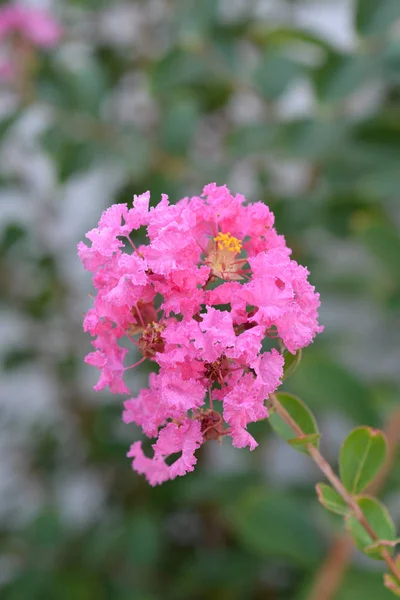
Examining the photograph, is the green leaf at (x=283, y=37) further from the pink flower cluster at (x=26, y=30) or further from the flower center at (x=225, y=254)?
the flower center at (x=225, y=254)

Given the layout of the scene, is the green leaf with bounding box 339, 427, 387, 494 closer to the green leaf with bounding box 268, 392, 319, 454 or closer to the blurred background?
the green leaf with bounding box 268, 392, 319, 454

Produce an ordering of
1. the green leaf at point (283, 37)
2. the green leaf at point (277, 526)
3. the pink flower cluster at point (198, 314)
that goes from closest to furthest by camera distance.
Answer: the pink flower cluster at point (198, 314) < the green leaf at point (277, 526) < the green leaf at point (283, 37)

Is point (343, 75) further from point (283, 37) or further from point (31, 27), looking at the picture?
point (31, 27)

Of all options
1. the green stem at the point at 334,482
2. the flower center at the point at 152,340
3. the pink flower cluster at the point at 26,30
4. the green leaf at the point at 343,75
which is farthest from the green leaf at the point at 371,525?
the pink flower cluster at the point at 26,30

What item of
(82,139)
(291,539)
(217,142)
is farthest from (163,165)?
(291,539)

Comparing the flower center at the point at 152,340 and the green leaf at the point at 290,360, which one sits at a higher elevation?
the flower center at the point at 152,340

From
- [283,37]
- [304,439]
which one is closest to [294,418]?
[304,439]
